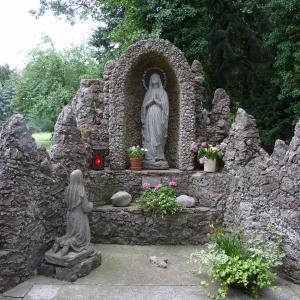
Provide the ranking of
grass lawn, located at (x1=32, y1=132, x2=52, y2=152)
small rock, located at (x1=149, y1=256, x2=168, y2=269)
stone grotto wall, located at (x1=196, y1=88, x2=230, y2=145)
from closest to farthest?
small rock, located at (x1=149, y1=256, x2=168, y2=269) < stone grotto wall, located at (x1=196, y1=88, x2=230, y2=145) < grass lawn, located at (x1=32, y1=132, x2=52, y2=152)

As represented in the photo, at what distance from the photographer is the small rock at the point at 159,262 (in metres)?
6.27

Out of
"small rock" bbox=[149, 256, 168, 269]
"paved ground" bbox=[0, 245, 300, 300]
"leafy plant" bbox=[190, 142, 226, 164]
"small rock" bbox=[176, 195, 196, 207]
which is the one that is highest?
"leafy plant" bbox=[190, 142, 226, 164]

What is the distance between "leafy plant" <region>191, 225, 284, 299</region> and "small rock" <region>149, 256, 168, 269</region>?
77cm

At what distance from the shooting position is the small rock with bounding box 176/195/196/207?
7.57 metres

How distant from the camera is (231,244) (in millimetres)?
5578

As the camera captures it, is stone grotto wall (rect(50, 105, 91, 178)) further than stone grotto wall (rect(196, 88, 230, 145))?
No

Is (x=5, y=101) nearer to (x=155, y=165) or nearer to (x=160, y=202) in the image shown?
(x=155, y=165)

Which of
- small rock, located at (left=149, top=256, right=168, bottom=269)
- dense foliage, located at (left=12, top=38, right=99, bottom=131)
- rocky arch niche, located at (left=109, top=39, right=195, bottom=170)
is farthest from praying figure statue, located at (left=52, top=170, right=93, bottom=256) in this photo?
dense foliage, located at (left=12, top=38, right=99, bottom=131)

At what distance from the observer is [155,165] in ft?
28.6

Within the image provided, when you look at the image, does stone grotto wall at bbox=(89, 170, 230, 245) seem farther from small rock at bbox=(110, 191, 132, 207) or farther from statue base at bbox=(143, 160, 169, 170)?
statue base at bbox=(143, 160, 169, 170)

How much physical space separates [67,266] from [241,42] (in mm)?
10013

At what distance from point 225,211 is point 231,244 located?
6.65ft

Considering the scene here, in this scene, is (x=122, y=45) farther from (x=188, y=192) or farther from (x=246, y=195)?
(x=246, y=195)

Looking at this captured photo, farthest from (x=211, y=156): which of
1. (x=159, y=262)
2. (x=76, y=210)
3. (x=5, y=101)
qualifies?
(x=5, y=101)
